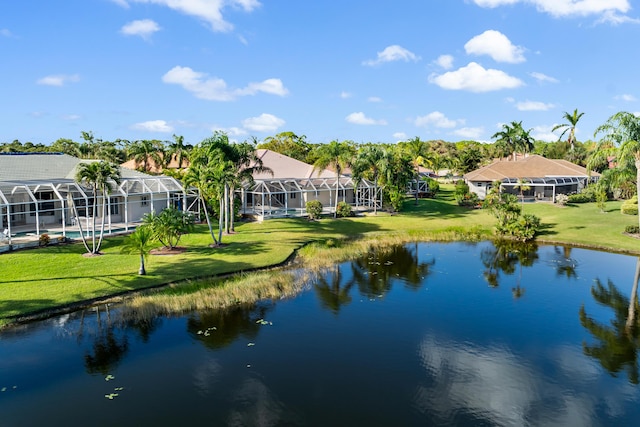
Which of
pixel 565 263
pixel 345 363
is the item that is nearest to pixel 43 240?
pixel 345 363

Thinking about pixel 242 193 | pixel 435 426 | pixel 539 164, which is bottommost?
pixel 435 426

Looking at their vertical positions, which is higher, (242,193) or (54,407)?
(242,193)

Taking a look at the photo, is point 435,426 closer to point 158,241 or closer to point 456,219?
point 158,241

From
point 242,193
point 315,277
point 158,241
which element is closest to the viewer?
point 315,277

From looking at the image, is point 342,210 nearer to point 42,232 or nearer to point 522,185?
point 522,185

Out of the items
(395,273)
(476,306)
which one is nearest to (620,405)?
(476,306)

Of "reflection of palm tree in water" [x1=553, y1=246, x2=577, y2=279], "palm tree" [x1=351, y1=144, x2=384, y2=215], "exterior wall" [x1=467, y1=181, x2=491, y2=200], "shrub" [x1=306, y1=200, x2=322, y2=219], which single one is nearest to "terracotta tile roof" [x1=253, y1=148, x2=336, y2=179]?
"palm tree" [x1=351, y1=144, x2=384, y2=215]

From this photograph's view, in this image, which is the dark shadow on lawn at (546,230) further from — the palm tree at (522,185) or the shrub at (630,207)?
the palm tree at (522,185)
